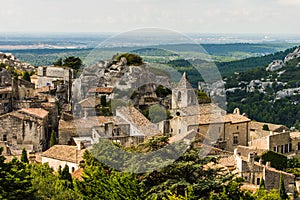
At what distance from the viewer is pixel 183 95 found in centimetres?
3372

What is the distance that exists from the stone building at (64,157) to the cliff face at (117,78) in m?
6.40

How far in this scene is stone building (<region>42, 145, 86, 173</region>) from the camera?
27.3 metres

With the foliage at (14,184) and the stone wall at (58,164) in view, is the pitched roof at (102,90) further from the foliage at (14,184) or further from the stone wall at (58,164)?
the foliage at (14,184)

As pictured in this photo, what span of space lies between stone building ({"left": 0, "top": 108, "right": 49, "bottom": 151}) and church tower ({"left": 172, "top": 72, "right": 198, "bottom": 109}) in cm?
815

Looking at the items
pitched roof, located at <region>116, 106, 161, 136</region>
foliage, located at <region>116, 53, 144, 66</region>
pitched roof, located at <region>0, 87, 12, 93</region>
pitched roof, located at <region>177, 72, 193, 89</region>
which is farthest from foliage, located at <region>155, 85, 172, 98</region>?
pitched roof, located at <region>0, 87, 12, 93</region>

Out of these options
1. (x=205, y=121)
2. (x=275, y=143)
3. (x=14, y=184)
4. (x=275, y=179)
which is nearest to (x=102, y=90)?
(x=205, y=121)

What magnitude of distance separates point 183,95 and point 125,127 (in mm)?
7168

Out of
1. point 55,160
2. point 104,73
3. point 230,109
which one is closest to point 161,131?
point 55,160

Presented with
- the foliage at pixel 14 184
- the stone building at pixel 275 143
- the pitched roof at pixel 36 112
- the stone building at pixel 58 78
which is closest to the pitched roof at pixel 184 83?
the stone building at pixel 275 143

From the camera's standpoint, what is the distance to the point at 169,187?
17.6 metres

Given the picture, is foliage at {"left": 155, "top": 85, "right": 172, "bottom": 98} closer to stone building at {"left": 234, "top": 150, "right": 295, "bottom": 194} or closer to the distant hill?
stone building at {"left": 234, "top": 150, "right": 295, "bottom": 194}

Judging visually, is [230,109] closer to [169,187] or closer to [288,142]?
[288,142]

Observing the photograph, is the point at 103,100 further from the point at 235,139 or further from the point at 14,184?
the point at 14,184

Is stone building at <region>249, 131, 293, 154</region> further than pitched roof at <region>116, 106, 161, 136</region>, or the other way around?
stone building at <region>249, 131, 293, 154</region>
